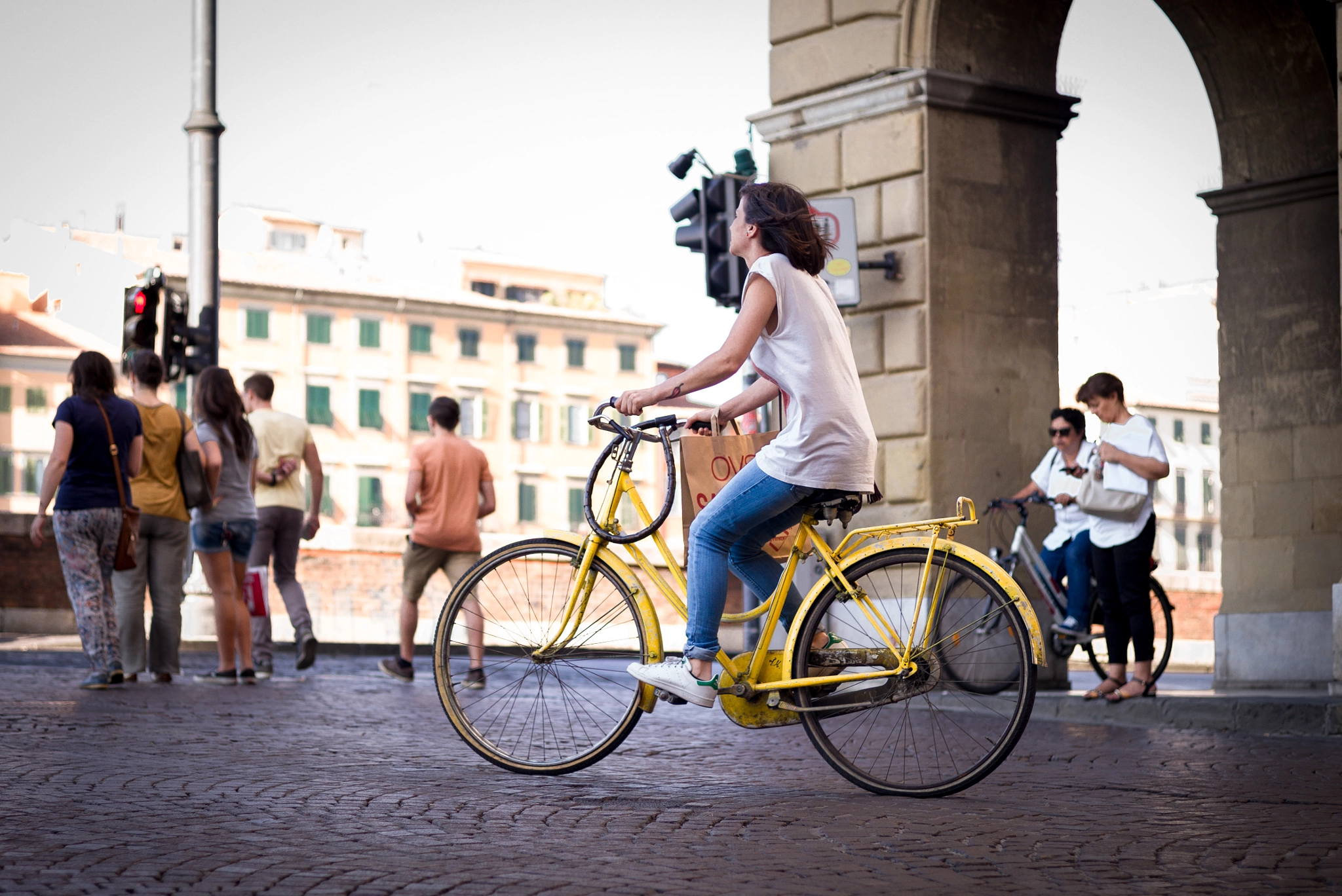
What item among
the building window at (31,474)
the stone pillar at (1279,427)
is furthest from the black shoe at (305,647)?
the building window at (31,474)

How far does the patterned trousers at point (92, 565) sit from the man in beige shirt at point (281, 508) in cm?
150

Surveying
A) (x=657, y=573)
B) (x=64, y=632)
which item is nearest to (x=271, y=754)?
(x=657, y=573)

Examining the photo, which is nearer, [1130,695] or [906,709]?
[906,709]

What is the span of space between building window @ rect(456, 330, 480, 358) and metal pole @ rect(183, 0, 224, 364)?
191ft

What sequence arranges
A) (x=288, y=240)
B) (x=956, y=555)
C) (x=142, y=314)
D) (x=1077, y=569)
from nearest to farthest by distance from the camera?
(x=956, y=555), (x=1077, y=569), (x=142, y=314), (x=288, y=240)

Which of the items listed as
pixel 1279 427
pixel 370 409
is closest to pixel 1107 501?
pixel 1279 427

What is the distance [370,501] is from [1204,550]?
38614mm

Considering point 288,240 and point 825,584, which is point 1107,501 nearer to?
point 825,584

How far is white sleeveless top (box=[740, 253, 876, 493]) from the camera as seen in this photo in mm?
5082

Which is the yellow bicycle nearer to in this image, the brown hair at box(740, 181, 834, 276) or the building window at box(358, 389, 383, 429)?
the brown hair at box(740, 181, 834, 276)

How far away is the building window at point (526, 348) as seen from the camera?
2948 inches

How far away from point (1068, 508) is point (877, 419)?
1.21 meters

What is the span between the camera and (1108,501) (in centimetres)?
881

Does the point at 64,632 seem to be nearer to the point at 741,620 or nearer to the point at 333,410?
the point at 741,620
